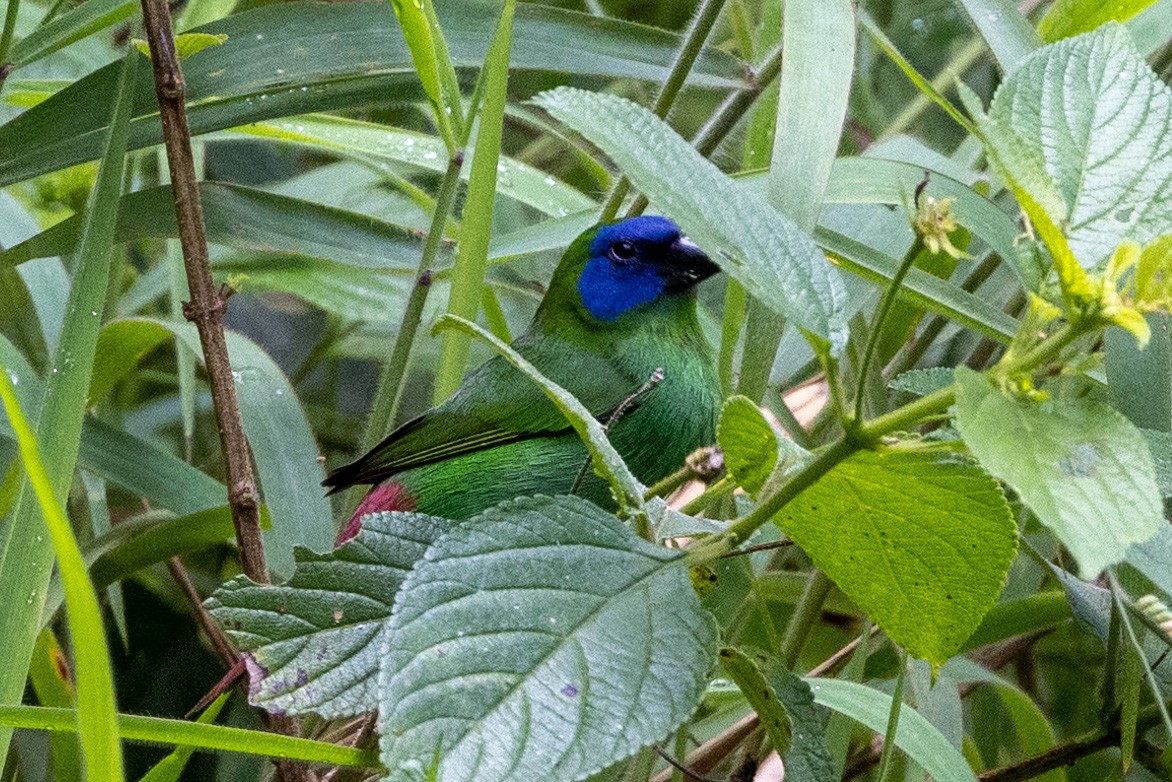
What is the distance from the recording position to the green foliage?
708mm

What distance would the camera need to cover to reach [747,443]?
0.82 meters

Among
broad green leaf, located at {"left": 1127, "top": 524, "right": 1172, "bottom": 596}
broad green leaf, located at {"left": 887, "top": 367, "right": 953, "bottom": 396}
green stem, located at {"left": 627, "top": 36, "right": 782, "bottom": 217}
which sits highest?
green stem, located at {"left": 627, "top": 36, "right": 782, "bottom": 217}

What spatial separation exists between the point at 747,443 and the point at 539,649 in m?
0.18

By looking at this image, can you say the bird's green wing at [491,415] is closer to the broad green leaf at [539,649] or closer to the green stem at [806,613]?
the green stem at [806,613]

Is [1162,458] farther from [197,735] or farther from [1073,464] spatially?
[197,735]

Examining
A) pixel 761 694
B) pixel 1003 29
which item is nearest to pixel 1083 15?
pixel 1003 29

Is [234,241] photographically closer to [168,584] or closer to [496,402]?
[496,402]

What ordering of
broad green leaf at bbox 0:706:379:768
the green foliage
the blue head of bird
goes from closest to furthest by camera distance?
1. the green foliage
2. broad green leaf at bbox 0:706:379:768
3. the blue head of bird

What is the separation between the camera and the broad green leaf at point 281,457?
1510 mm

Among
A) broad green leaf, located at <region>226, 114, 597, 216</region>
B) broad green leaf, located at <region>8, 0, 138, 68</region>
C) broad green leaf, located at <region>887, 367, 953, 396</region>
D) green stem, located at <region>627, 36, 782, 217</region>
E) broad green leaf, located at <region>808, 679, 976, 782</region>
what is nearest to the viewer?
broad green leaf, located at <region>887, 367, 953, 396</region>

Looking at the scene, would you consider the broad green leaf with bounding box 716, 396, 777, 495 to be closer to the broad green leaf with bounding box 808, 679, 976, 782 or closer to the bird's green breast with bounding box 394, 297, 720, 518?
the broad green leaf with bounding box 808, 679, 976, 782

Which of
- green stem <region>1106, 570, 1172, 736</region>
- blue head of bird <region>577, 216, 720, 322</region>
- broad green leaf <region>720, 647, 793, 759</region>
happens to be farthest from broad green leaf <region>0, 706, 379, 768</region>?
blue head of bird <region>577, 216, 720, 322</region>

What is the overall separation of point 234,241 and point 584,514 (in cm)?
92

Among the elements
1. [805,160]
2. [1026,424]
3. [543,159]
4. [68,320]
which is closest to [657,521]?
[1026,424]
